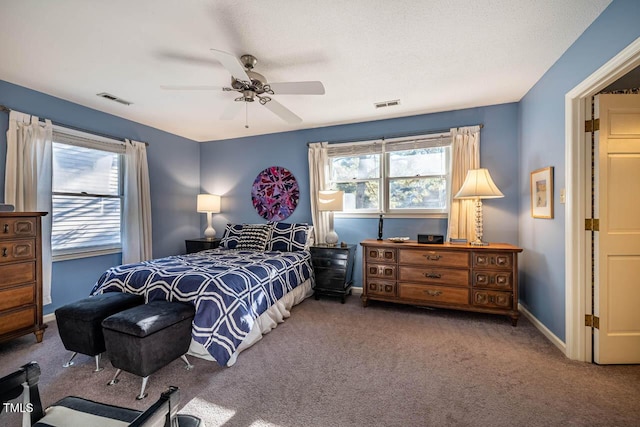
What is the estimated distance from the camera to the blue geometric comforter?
2.13 m

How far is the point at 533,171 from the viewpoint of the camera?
2.91 m

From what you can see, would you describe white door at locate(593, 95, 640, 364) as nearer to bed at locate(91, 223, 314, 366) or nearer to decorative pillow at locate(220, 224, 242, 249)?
bed at locate(91, 223, 314, 366)

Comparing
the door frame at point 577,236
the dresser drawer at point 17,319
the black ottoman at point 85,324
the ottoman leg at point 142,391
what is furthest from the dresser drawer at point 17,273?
the door frame at point 577,236

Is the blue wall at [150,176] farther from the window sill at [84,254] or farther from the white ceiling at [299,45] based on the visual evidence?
the white ceiling at [299,45]

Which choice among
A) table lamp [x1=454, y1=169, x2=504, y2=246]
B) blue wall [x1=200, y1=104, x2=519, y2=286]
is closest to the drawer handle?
table lamp [x1=454, y1=169, x2=504, y2=246]

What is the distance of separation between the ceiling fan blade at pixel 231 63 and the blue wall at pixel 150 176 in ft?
8.68

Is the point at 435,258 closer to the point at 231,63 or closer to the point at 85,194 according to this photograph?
the point at 231,63

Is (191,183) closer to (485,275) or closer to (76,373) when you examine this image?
(76,373)

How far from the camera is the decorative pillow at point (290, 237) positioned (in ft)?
12.8

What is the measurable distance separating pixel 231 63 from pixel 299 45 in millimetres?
628

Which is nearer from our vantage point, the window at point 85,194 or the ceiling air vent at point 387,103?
the window at point 85,194

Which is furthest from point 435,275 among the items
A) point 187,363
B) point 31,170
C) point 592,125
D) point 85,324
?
point 31,170

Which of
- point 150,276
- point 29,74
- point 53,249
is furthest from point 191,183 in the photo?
point 150,276

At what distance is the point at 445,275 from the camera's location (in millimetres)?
3107
